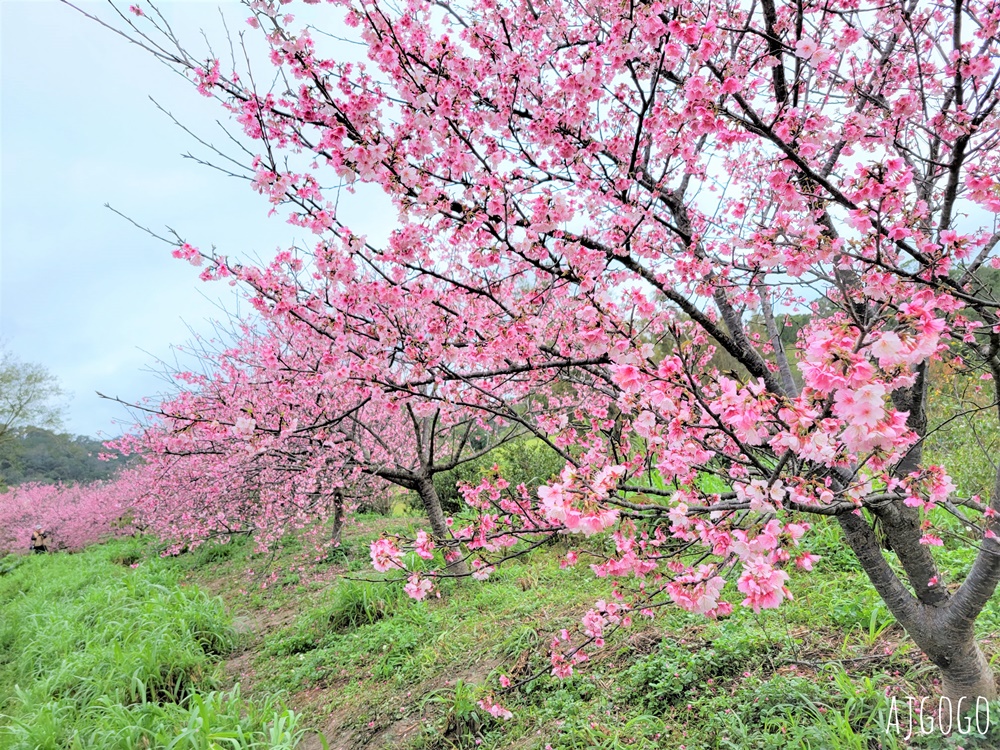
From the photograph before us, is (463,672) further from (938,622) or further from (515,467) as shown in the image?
(515,467)

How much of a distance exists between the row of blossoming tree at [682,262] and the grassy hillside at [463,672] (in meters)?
0.64

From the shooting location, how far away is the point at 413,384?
2.55 metres

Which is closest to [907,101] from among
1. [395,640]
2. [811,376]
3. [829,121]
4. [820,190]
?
[829,121]

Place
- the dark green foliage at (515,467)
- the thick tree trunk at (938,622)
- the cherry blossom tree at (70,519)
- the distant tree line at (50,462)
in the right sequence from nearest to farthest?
the thick tree trunk at (938,622) → the dark green foliage at (515,467) → the cherry blossom tree at (70,519) → the distant tree line at (50,462)

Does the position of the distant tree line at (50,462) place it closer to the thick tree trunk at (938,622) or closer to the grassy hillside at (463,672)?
the grassy hillside at (463,672)

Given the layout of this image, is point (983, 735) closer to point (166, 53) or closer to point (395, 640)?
point (395, 640)

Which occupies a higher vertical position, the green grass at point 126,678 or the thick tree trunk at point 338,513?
the thick tree trunk at point 338,513

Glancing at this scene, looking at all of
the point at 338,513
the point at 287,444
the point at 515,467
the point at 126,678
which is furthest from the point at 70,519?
the point at 515,467

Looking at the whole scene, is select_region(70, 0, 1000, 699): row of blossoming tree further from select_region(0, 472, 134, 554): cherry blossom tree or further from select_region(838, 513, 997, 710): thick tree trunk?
select_region(0, 472, 134, 554): cherry blossom tree

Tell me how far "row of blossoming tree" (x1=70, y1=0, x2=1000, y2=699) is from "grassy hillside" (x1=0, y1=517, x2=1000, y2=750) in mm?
635

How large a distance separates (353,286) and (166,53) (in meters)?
1.46

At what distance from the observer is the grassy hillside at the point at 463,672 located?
2.54 meters

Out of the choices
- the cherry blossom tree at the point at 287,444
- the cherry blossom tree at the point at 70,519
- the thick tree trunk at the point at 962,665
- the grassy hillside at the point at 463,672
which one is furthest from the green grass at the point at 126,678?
the cherry blossom tree at the point at 70,519

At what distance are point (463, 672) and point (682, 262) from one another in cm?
330
